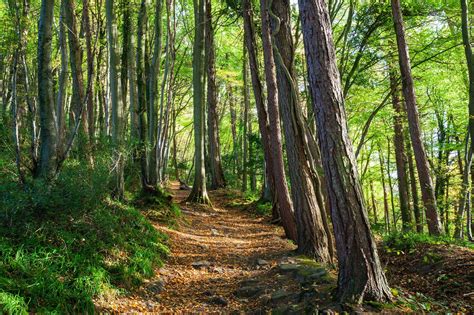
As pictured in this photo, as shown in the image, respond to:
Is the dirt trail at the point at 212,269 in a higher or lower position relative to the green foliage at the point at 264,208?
lower

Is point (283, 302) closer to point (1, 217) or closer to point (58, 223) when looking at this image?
point (58, 223)

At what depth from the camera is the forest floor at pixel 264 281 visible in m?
4.12

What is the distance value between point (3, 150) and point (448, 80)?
1598 centimetres

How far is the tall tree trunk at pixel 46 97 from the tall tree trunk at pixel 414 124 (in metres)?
7.69

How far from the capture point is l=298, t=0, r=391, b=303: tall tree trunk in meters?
3.61

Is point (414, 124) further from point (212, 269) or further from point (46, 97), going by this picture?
point (46, 97)

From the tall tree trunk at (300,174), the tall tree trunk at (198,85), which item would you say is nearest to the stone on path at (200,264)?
the tall tree trunk at (300,174)

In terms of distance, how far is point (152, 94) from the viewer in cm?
981

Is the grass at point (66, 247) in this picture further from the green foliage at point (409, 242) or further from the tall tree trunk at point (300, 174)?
the green foliage at point (409, 242)

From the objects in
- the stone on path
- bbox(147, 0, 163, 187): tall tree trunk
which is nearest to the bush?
the stone on path

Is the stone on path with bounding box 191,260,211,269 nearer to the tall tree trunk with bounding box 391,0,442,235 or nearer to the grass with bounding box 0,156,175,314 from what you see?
the grass with bounding box 0,156,175,314

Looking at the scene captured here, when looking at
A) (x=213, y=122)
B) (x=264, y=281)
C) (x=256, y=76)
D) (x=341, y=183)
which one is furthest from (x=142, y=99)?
(x=341, y=183)

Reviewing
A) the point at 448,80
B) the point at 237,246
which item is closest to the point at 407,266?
the point at 237,246

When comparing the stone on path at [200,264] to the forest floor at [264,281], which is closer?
the forest floor at [264,281]
